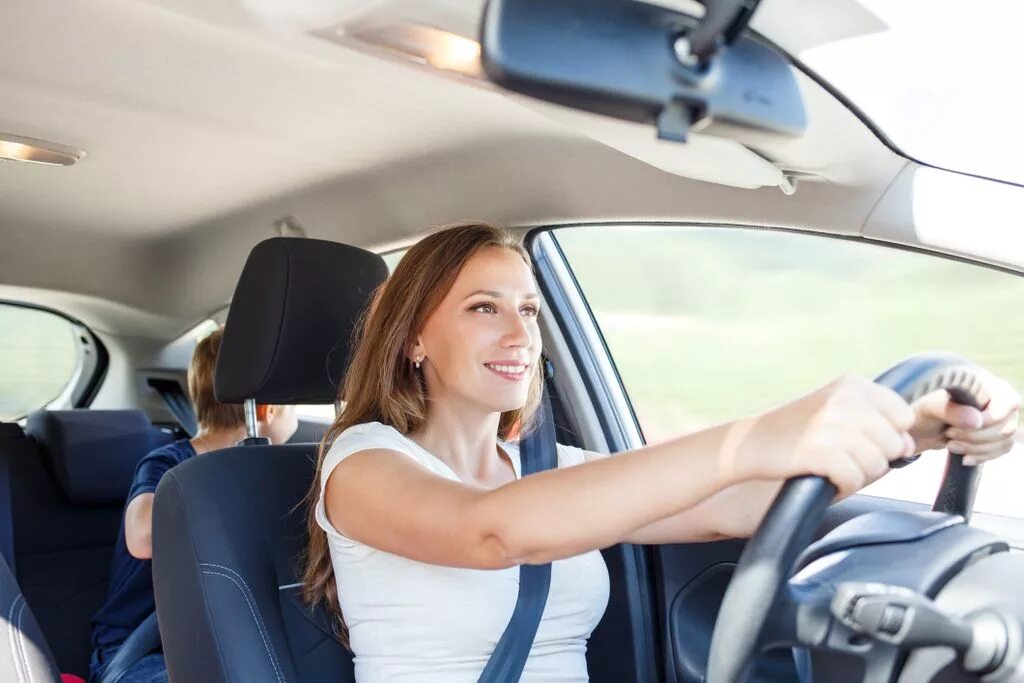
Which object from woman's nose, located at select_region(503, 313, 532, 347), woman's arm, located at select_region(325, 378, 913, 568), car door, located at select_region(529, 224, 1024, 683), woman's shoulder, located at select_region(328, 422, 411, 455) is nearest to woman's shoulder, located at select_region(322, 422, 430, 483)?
woman's shoulder, located at select_region(328, 422, 411, 455)

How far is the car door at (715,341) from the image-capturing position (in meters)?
1.70

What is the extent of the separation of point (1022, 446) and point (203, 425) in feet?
6.85

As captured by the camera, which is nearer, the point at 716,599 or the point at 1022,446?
the point at 1022,446

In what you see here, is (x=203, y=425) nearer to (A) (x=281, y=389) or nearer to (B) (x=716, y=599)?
(A) (x=281, y=389)

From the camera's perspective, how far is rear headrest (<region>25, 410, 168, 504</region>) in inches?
130

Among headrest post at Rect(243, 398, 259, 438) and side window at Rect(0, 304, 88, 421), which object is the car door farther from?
side window at Rect(0, 304, 88, 421)

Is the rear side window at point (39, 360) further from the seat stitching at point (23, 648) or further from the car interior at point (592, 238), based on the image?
the seat stitching at point (23, 648)

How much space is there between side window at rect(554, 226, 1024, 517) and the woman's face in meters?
0.41

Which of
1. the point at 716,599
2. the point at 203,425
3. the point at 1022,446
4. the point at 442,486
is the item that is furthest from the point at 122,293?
the point at 1022,446

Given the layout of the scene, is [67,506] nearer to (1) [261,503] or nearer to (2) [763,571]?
(1) [261,503]

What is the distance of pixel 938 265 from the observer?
1.67 metres

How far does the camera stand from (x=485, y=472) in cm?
192

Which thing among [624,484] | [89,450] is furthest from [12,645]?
[89,450]

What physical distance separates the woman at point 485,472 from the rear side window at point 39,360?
2706mm
